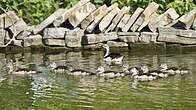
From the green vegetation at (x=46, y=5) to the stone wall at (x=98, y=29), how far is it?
1.66m

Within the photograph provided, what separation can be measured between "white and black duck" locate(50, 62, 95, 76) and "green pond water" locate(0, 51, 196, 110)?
0.21 meters

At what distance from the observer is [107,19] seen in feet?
76.0

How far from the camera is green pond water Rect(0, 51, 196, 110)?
45.4 ft

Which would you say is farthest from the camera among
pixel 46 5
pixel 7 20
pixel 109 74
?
pixel 46 5

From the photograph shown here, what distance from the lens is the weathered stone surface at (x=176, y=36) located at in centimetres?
2252

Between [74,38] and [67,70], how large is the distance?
4682 mm

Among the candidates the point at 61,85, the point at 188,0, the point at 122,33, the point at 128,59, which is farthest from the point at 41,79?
the point at 188,0

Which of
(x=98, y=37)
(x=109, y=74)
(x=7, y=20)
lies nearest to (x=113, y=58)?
(x=109, y=74)

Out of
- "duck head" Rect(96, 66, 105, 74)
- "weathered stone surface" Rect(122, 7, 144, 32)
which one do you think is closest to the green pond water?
"duck head" Rect(96, 66, 105, 74)

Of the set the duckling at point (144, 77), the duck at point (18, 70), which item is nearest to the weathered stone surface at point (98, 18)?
the duck at point (18, 70)

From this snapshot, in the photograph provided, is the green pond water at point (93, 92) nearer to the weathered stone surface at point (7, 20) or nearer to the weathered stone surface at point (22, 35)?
the weathered stone surface at point (22, 35)

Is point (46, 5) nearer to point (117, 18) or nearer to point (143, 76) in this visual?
point (117, 18)

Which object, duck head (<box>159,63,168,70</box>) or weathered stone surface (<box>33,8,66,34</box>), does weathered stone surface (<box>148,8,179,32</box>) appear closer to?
weathered stone surface (<box>33,8,66,34</box>)

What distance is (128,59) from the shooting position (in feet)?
67.2
